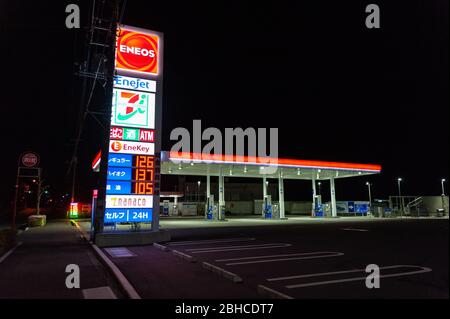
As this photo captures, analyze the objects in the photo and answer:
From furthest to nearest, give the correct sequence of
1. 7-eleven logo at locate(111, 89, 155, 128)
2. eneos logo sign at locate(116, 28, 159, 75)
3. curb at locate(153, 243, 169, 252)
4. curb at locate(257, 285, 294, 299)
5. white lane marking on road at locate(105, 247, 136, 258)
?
eneos logo sign at locate(116, 28, 159, 75), 7-eleven logo at locate(111, 89, 155, 128), curb at locate(153, 243, 169, 252), white lane marking on road at locate(105, 247, 136, 258), curb at locate(257, 285, 294, 299)

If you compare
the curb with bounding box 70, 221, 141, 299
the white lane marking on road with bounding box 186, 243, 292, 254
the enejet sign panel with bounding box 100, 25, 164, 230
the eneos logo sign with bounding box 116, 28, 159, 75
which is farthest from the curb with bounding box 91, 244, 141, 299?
the eneos logo sign with bounding box 116, 28, 159, 75

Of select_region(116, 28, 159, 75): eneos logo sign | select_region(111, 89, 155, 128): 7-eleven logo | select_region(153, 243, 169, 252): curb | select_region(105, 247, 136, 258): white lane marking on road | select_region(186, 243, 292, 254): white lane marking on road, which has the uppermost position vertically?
select_region(116, 28, 159, 75): eneos logo sign

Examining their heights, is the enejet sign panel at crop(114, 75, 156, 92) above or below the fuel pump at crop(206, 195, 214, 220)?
above

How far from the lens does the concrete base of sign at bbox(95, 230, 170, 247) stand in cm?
1296

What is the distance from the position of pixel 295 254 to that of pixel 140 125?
27.7 feet

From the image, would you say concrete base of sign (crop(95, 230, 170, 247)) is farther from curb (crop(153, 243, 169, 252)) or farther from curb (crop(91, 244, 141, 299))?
curb (crop(91, 244, 141, 299))

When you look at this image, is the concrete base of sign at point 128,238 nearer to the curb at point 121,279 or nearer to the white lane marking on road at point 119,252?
the white lane marking on road at point 119,252

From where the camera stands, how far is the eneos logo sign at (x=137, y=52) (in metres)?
14.6

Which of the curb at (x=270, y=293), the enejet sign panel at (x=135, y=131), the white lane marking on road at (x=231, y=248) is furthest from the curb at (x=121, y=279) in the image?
the enejet sign panel at (x=135, y=131)

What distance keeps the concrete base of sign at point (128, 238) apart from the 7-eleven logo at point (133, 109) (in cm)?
441

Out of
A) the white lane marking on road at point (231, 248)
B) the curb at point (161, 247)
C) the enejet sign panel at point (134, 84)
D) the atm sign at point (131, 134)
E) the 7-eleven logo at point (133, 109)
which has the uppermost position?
the enejet sign panel at point (134, 84)

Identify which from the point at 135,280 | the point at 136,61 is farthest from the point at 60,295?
the point at 136,61

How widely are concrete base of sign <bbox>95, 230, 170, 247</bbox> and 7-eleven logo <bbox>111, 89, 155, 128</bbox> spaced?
4.41m
